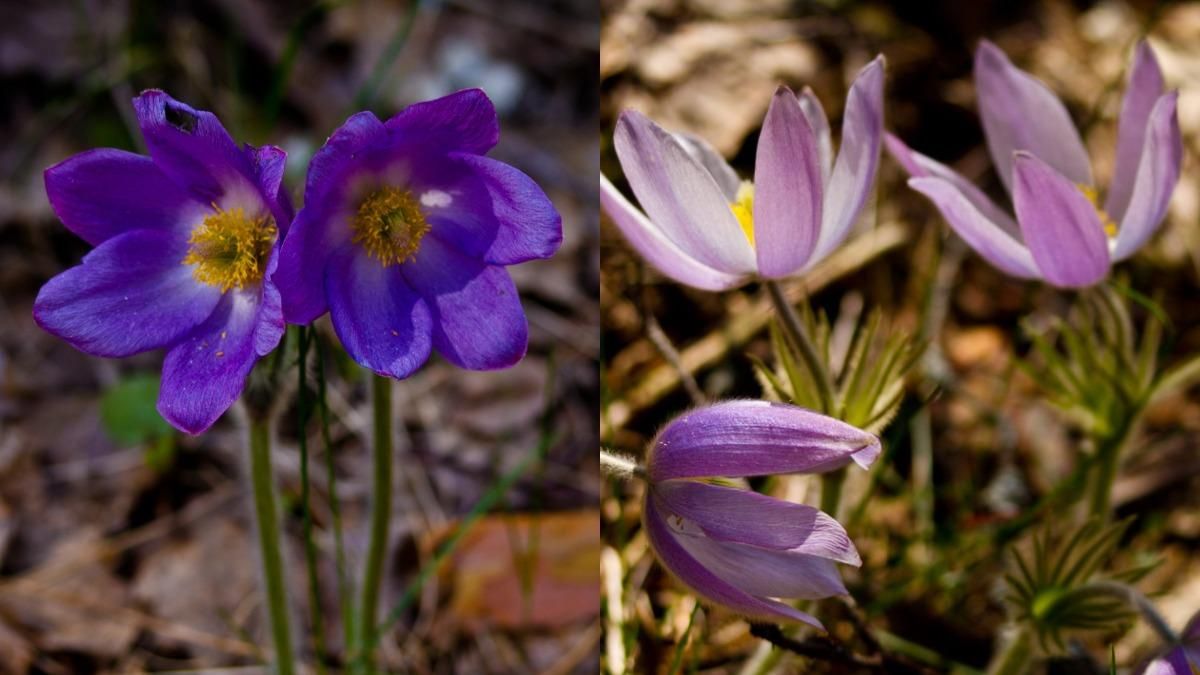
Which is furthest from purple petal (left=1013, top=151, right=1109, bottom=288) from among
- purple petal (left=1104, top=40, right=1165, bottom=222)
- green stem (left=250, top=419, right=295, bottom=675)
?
green stem (left=250, top=419, right=295, bottom=675)

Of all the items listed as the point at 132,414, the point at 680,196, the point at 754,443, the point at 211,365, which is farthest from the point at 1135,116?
the point at 132,414

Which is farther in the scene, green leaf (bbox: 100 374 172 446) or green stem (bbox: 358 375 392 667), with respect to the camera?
green leaf (bbox: 100 374 172 446)

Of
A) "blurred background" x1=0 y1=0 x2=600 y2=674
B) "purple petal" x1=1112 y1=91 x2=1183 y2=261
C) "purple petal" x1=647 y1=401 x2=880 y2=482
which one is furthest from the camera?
"blurred background" x1=0 y1=0 x2=600 y2=674

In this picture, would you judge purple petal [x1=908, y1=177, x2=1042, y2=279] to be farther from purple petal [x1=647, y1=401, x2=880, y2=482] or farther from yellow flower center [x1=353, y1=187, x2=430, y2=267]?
yellow flower center [x1=353, y1=187, x2=430, y2=267]

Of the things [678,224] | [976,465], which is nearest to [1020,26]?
[976,465]

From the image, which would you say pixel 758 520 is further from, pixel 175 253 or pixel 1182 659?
pixel 175 253

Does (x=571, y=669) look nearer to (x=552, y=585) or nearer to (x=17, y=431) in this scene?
(x=552, y=585)

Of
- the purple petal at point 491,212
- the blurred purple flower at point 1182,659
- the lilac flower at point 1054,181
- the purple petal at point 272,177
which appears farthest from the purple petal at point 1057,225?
the purple petal at point 272,177
